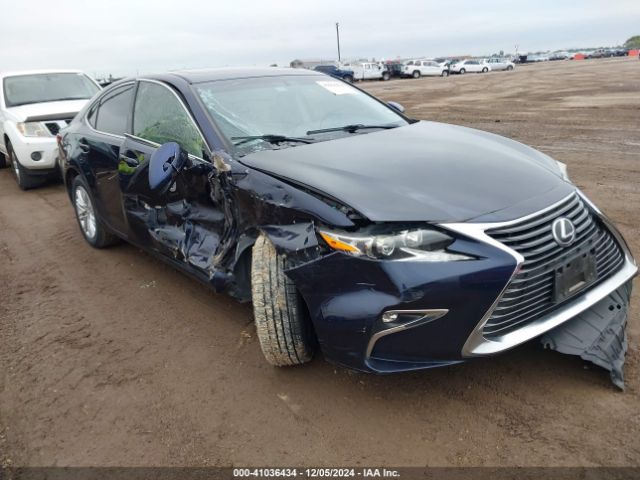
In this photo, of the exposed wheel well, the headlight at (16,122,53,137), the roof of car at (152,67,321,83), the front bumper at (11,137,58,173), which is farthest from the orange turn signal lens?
the headlight at (16,122,53,137)

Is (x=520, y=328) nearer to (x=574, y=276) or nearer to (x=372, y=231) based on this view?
(x=574, y=276)

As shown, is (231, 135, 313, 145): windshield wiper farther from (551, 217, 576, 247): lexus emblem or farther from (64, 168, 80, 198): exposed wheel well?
(64, 168, 80, 198): exposed wheel well

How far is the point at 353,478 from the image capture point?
2207 millimetres

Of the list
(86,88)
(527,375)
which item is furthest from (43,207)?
(527,375)

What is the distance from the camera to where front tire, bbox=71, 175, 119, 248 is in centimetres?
484

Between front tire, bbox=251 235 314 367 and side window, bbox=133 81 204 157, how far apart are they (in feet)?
2.90

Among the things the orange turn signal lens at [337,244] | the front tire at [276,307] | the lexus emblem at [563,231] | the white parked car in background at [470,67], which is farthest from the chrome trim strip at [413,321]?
the white parked car in background at [470,67]

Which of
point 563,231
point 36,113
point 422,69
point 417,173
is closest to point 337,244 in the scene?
point 417,173

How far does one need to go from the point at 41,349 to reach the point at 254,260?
1672 millimetres

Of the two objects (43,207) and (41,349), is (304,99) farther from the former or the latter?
(43,207)

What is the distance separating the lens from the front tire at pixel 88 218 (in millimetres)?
4842

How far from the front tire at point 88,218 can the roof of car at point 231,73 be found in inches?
62.4

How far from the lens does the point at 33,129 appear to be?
763 cm

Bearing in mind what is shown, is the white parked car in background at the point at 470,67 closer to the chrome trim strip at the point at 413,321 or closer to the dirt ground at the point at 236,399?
the dirt ground at the point at 236,399
